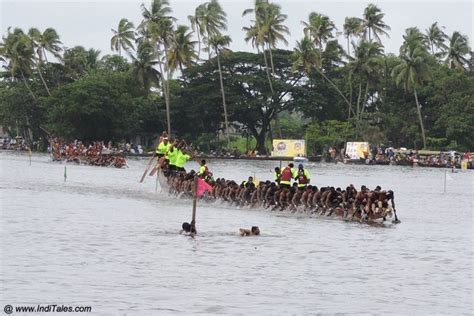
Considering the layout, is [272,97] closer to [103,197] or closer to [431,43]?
[431,43]

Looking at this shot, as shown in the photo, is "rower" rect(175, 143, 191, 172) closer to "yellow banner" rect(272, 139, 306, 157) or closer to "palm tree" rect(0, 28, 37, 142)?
"yellow banner" rect(272, 139, 306, 157)

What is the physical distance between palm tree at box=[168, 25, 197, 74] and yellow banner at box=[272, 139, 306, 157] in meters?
13.9

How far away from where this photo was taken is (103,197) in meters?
42.7

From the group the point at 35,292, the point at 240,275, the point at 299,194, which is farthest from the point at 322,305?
the point at 299,194

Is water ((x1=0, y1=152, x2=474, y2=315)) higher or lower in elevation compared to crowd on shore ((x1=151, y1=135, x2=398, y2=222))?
lower

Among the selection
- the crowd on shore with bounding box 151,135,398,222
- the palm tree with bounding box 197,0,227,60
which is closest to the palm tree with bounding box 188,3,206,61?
the palm tree with bounding box 197,0,227,60

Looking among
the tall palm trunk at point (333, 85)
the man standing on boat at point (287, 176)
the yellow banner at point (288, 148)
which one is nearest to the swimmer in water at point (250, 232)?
the man standing on boat at point (287, 176)

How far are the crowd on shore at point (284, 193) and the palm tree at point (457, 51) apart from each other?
7817cm

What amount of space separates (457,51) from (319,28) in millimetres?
17437

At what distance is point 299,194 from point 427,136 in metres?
73.4

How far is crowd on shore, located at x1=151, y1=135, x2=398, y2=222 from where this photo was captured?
33312 mm

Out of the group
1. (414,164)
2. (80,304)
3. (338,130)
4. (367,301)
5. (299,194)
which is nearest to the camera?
(80,304)

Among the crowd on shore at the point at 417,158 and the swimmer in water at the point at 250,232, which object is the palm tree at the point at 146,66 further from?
A: the swimmer in water at the point at 250,232

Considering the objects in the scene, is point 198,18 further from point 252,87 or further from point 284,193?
point 284,193
